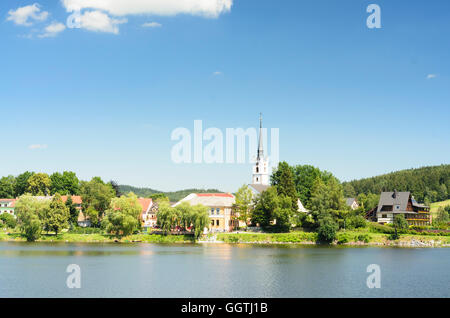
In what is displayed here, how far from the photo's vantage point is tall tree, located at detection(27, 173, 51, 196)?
11669cm

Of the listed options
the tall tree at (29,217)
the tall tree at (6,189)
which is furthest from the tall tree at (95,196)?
the tall tree at (6,189)

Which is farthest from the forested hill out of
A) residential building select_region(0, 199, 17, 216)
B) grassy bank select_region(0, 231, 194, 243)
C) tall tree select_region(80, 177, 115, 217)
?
residential building select_region(0, 199, 17, 216)

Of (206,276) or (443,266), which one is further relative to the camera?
(443,266)

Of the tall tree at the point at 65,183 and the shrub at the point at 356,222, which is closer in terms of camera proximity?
the shrub at the point at 356,222

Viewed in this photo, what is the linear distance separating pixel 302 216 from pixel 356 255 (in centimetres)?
2630

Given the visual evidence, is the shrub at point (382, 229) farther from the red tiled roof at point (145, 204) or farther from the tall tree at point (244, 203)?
the red tiled roof at point (145, 204)

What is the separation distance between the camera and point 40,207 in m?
73.1

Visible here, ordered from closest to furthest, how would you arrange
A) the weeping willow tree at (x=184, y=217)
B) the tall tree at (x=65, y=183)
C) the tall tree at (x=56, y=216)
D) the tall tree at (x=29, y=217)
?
the tall tree at (x=29, y=217) < the weeping willow tree at (x=184, y=217) < the tall tree at (x=56, y=216) < the tall tree at (x=65, y=183)

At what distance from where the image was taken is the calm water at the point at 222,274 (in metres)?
30.6

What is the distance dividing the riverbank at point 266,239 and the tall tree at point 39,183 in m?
41.5

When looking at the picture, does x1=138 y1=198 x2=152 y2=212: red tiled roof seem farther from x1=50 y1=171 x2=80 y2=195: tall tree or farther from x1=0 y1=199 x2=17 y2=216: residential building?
x1=0 y1=199 x2=17 y2=216: residential building

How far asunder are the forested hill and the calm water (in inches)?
4445
